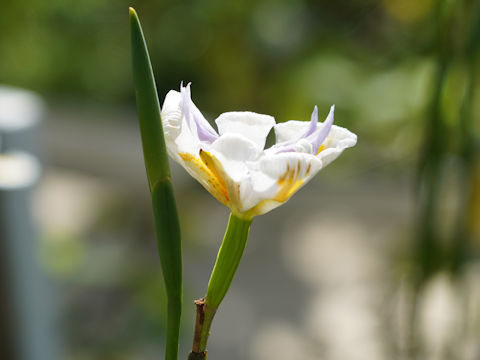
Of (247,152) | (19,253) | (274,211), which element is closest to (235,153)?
(247,152)

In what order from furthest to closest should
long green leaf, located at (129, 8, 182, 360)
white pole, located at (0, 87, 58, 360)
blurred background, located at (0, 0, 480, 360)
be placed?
white pole, located at (0, 87, 58, 360)
blurred background, located at (0, 0, 480, 360)
long green leaf, located at (129, 8, 182, 360)

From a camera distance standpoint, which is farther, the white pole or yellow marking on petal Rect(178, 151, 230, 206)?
the white pole

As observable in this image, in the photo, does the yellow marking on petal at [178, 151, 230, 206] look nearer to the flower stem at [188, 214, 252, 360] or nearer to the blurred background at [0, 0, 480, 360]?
the flower stem at [188, 214, 252, 360]

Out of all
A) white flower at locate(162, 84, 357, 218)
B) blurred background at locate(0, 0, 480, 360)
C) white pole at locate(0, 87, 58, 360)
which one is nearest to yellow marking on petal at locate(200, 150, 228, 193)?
white flower at locate(162, 84, 357, 218)

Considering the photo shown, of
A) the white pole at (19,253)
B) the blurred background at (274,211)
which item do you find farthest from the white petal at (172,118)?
the white pole at (19,253)

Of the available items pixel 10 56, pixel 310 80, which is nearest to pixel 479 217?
pixel 310 80

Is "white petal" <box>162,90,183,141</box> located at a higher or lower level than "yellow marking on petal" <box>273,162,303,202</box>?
higher

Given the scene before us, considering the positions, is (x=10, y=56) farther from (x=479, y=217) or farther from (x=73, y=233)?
(x=479, y=217)
